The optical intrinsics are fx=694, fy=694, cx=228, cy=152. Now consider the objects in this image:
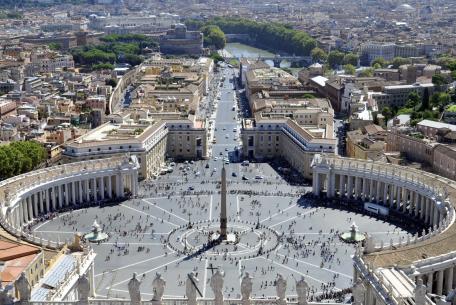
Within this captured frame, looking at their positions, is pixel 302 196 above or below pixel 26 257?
below

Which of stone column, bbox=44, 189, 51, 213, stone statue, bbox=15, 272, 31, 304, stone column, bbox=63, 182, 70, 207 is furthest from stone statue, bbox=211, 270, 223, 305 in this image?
stone column, bbox=63, 182, 70, 207

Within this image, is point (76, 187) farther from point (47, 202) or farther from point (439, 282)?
point (439, 282)

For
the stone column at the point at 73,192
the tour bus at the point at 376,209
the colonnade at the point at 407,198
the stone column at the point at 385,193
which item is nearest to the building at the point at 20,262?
the colonnade at the point at 407,198

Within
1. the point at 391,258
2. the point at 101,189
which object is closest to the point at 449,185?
the point at 391,258

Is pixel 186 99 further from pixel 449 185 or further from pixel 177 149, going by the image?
pixel 449 185

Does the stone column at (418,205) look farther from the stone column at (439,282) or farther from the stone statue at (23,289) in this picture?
the stone statue at (23,289)

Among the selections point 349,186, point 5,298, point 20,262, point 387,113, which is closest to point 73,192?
point 349,186
